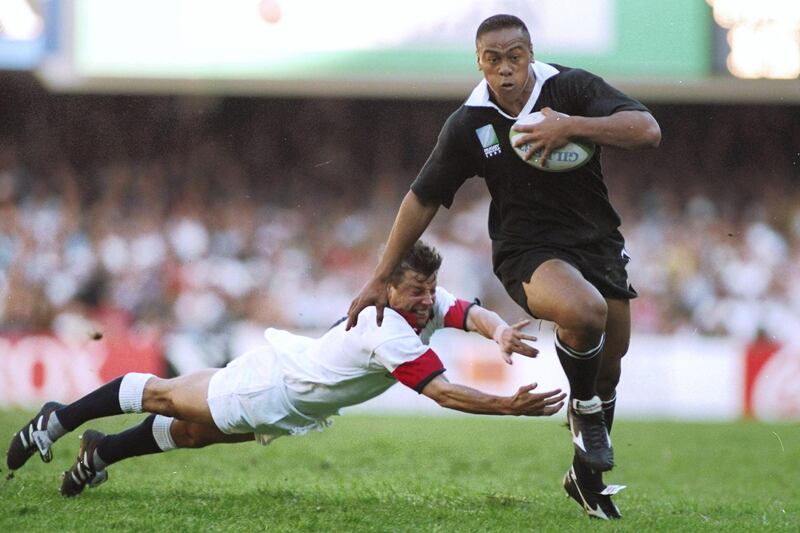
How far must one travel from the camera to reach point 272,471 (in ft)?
26.7

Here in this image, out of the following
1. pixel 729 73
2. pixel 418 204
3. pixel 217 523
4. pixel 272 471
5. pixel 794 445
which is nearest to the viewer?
pixel 217 523

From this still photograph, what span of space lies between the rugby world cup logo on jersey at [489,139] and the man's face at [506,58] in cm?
21

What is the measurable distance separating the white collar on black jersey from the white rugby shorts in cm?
173

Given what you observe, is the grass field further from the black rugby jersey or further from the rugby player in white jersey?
the black rugby jersey

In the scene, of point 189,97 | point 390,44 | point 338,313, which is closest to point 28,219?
point 189,97

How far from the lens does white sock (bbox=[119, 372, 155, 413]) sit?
5.95 m

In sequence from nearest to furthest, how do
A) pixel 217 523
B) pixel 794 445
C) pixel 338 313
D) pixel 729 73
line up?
1. pixel 217 523
2. pixel 794 445
3. pixel 729 73
4. pixel 338 313

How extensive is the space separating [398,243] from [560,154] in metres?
0.98

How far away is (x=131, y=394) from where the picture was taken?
19.6 ft

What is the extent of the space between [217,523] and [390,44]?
11.9 meters

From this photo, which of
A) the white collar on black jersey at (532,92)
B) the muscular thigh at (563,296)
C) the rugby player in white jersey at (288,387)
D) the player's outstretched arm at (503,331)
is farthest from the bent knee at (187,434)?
the white collar on black jersey at (532,92)

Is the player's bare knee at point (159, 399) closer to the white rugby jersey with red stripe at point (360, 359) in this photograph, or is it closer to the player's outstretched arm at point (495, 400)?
the white rugby jersey with red stripe at point (360, 359)

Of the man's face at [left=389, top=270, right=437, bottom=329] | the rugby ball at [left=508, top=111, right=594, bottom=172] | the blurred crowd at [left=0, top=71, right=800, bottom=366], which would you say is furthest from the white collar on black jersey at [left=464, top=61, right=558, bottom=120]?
the blurred crowd at [left=0, top=71, right=800, bottom=366]

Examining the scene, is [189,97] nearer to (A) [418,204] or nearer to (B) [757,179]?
Result: (B) [757,179]
